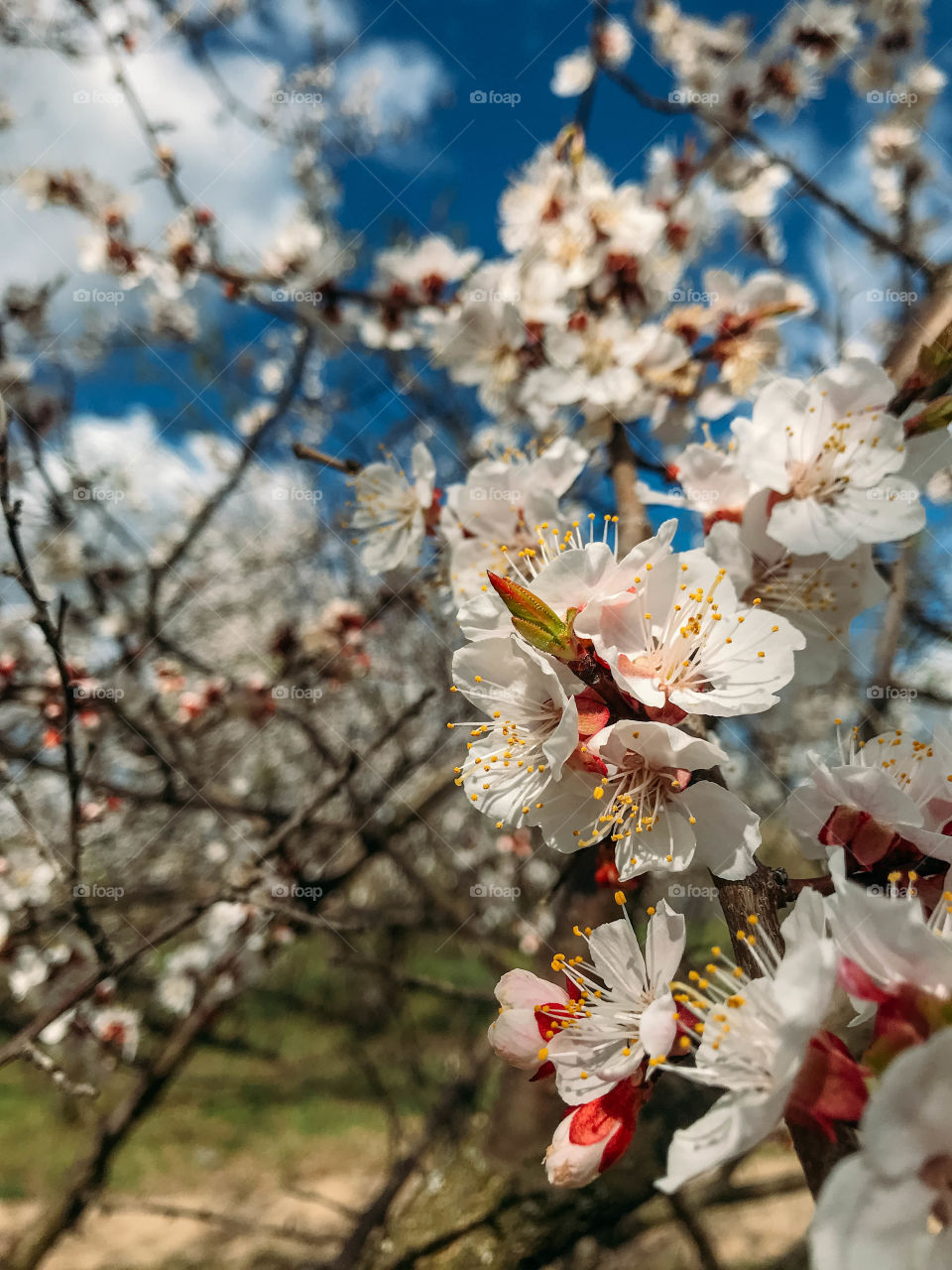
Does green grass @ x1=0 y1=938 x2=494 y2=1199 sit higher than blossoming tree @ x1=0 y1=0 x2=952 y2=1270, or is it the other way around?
blossoming tree @ x1=0 y1=0 x2=952 y2=1270

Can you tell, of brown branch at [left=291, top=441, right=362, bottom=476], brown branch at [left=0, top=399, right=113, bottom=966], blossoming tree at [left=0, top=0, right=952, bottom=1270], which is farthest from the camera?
brown branch at [left=291, top=441, right=362, bottom=476]

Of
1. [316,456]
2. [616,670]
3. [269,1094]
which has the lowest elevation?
[269,1094]

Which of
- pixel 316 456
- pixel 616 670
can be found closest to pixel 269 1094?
pixel 316 456

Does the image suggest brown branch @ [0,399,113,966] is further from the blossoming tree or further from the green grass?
the green grass

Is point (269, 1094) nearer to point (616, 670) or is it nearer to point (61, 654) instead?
point (61, 654)

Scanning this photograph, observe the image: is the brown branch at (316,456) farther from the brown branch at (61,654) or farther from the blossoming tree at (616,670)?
the brown branch at (61,654)

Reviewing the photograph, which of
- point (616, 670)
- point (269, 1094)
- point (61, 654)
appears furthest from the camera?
point (269, 1094)

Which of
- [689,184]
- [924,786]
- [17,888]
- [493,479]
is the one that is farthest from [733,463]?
[17,888]

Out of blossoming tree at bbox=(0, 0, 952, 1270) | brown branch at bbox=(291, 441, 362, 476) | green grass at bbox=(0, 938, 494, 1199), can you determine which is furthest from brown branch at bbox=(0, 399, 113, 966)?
green grass at bbox=(0, 938, 494, 1199)

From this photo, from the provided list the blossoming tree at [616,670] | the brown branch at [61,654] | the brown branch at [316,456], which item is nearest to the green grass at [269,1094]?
the blossoming tree at [616,670]

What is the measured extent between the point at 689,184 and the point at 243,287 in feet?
4.47

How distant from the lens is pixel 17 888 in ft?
8.23

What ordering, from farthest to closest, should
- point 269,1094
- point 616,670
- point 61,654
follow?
point 269,1094, point 61,654, point 616,670

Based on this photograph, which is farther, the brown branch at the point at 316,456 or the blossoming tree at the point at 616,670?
the brown branch at the point at 316,456
